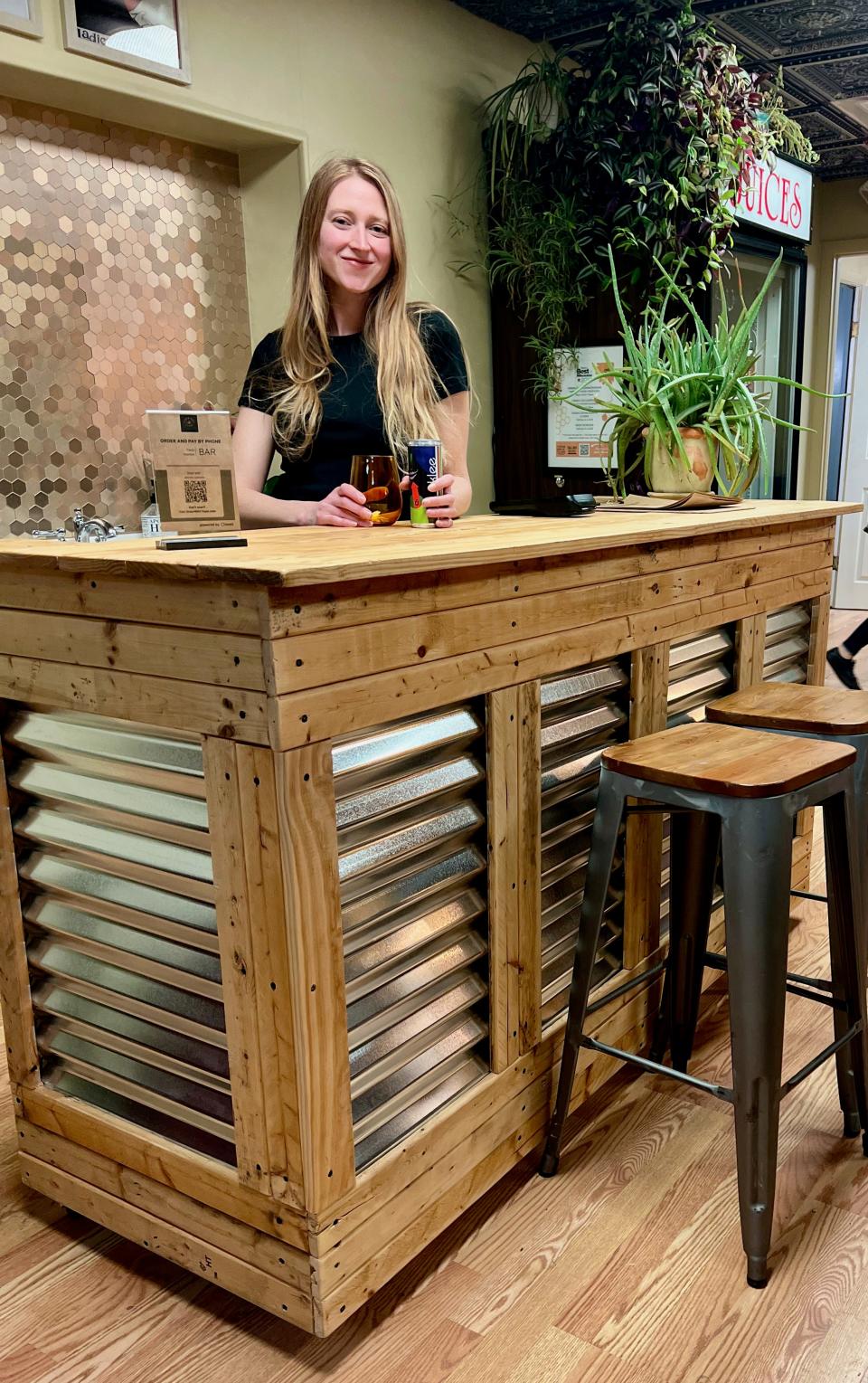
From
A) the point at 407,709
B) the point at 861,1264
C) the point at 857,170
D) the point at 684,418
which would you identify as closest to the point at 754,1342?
the point at 861,1264

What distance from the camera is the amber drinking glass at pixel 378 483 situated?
1.93 m

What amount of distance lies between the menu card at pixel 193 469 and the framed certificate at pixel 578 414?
263 cm

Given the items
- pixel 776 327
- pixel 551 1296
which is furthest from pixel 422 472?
pixel 776 327

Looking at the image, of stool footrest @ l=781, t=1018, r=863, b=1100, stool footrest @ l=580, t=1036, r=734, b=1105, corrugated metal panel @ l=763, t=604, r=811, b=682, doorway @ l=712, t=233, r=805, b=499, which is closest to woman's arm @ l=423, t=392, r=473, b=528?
corrugated metal panel @ l=763, t=604, r=811, b=682

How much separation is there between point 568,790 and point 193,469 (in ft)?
2.71

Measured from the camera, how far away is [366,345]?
2355 mm

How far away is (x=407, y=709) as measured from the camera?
1.42 metres

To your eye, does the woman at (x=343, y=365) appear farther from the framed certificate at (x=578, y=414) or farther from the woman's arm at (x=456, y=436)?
the framed certificate at (x=578, y=414)

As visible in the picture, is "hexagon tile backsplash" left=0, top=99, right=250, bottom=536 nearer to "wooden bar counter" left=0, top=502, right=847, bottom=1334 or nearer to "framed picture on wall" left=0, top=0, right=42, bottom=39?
"framed picture on wall" left=0, top=0, right=42, bottom=39

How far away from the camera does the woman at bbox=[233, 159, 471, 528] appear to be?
225 centimetres

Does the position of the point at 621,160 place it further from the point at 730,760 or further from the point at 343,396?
the point at 730,760

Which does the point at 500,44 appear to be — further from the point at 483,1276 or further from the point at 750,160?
the point at 483,1276

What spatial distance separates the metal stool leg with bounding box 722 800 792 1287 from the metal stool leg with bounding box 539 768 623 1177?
0.65 ft

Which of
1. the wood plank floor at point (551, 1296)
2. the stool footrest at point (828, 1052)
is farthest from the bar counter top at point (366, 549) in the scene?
the wood plank floor at point (551, 1296)
